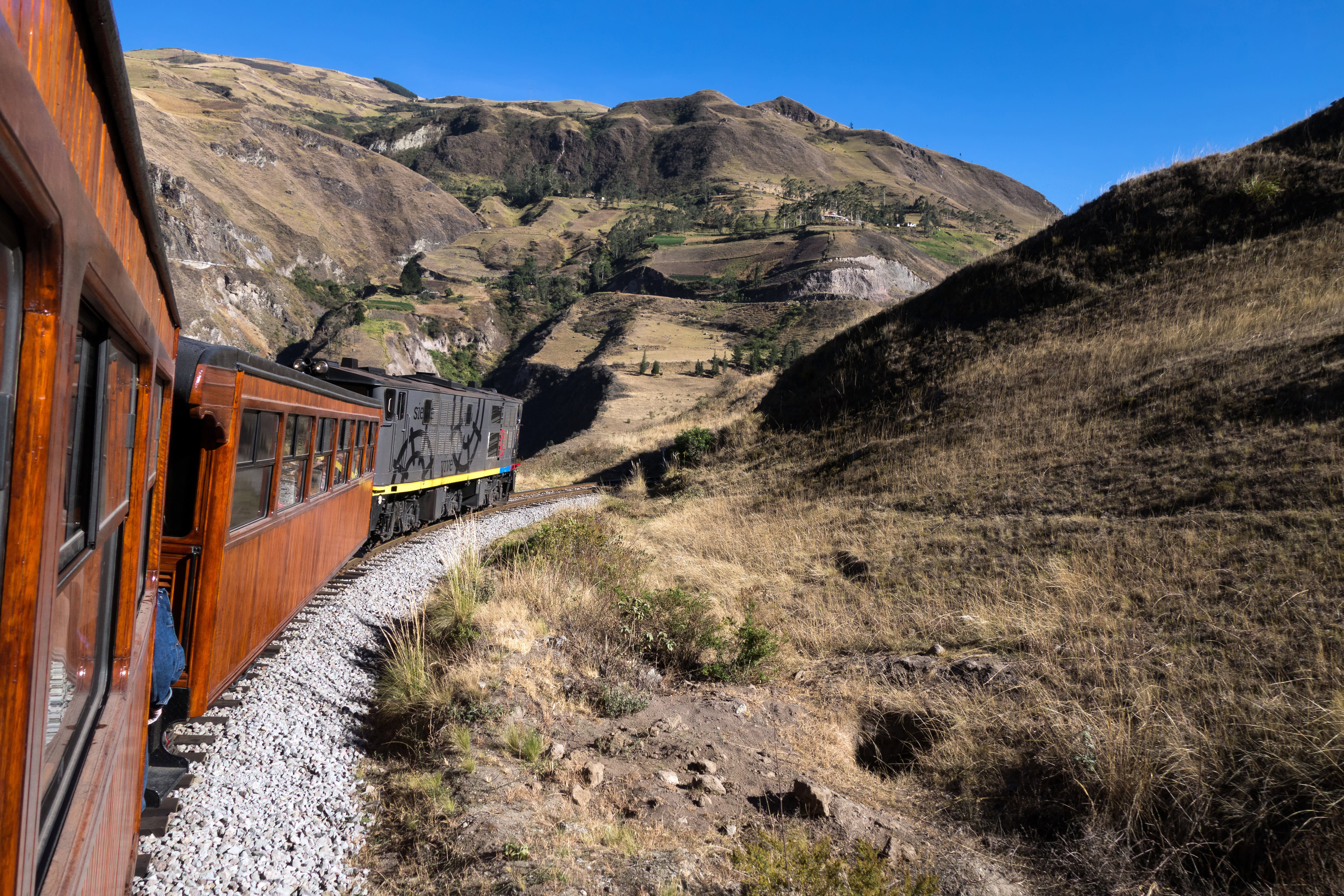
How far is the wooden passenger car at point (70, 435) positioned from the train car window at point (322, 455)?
431cm

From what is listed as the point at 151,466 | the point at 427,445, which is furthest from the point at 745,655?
the point at 427,445

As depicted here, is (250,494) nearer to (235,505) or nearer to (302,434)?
(235,505)

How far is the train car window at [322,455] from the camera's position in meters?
6.91

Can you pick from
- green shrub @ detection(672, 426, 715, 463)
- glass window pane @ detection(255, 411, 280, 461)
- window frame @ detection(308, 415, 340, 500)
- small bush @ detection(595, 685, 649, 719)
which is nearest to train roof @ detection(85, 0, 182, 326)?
glass window pane @ detection(255, 411, 280, 461)

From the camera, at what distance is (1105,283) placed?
687 inches

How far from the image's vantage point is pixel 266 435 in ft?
17.6

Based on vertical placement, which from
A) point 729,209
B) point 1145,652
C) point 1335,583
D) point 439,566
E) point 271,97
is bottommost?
point 439,566

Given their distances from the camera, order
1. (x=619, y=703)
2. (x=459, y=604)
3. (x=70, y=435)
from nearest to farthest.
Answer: (x=70, y=435), (x=619, y=703), (x=459, y=604)

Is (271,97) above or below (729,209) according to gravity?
above

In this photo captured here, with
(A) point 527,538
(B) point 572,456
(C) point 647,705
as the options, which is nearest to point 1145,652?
(C) point 647,705

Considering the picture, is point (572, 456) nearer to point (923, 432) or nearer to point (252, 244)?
point (923, 432)

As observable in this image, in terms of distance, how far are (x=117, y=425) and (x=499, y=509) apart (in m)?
15.2

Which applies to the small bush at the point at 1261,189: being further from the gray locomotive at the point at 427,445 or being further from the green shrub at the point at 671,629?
the gray locomotive at the point at 427,445

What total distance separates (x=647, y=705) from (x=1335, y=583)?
5986 millimetres
